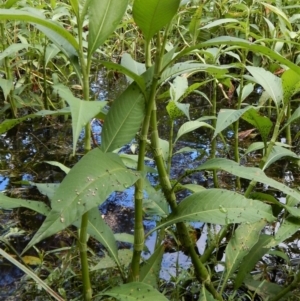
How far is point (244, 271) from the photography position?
1.24 metres

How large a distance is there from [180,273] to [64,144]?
121 centimetres

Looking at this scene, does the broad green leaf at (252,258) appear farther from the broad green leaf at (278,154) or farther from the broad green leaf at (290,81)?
the broad green leaf at (290,81)

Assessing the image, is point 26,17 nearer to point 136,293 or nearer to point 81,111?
point 81,111

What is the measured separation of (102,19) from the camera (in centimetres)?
90

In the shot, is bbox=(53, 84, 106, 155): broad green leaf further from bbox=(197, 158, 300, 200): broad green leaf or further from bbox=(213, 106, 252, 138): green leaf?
bbox=(213, 106, 252, 138): green leaf

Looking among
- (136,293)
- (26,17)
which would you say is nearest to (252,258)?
(136,293)

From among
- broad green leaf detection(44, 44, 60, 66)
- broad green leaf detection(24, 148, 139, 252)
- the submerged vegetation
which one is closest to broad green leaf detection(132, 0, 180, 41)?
the submerged vegetation

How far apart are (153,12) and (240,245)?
67 cm

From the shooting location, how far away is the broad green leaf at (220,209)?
1.01m

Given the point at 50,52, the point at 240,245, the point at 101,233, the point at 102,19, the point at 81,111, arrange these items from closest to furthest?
the point at 81,111, the point at 102,19, the point at 101,233, the point at 240,245, the point at 50,52

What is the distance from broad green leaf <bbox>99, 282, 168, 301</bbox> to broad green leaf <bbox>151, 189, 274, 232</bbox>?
0.51 feet

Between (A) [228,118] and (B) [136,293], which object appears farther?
(A) [228,118]

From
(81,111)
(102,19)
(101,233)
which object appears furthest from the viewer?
(101,233)

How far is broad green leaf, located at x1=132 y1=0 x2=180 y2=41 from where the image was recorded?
2.72 ft
